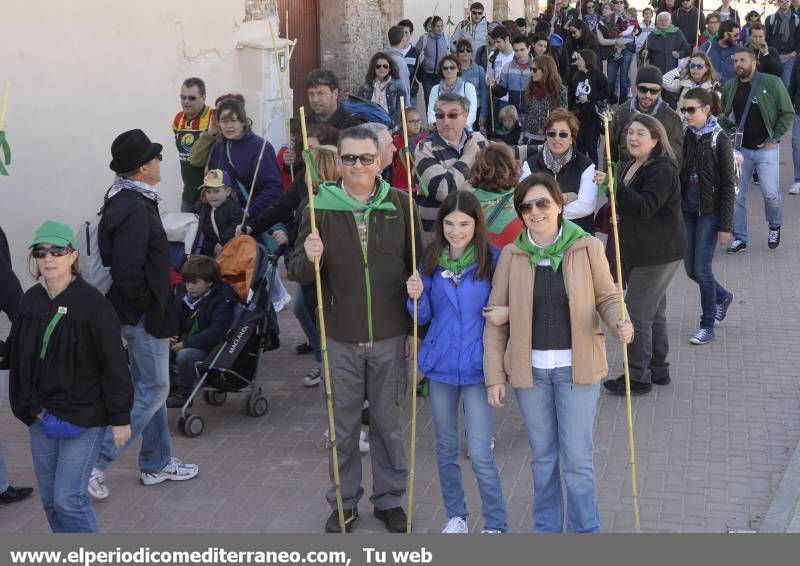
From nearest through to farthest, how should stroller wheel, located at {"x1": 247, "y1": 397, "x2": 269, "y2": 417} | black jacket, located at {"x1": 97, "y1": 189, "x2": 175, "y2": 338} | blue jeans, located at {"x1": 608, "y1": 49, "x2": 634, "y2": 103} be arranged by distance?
black jacket, located at {"x1": 97, "y1": 189, "x2": 175, "y2": 338}, stroller wheel, located at {"x1": 247, "y1": 397, "x2": 269, "y2": 417}, blue jeans, located at {"x1": 608, "y1": 49, "x2": 634, "y2": 103}

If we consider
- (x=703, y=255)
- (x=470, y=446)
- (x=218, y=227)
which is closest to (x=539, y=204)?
(x=470, y=446)

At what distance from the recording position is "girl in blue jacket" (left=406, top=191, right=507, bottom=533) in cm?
570

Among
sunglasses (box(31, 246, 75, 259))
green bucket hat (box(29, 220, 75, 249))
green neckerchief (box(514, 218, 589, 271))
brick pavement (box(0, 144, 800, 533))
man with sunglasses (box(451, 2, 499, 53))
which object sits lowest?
brick pavement (box(0, 144, 800, 533))

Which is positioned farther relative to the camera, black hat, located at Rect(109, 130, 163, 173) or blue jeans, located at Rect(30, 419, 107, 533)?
black hat, located at Rect(109, 130, 163, 173)

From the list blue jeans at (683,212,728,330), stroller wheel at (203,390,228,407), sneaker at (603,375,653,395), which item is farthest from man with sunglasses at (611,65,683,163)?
stroller wheel at (203,390,228,407)

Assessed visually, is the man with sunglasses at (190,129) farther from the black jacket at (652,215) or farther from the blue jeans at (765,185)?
the blue jeans at (765,185)

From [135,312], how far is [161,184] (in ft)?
20.8

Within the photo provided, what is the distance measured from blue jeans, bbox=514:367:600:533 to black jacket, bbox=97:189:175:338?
2016 mm

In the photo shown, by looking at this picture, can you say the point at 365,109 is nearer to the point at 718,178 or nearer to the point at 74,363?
the point at 718,178

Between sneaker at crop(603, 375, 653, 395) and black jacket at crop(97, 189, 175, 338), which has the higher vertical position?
black jacket at crop(97, 189, 175, 338)

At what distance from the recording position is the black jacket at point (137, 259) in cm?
616

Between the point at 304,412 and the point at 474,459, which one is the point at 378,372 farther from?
the point at 304,412

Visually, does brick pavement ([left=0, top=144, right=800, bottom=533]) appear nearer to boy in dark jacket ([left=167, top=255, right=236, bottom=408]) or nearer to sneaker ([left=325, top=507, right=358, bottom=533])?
sneaker ([left=325, top=507, right=358, bottom=533])

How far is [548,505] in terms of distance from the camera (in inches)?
226
